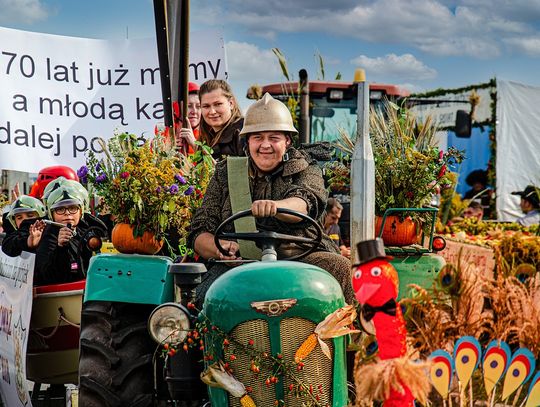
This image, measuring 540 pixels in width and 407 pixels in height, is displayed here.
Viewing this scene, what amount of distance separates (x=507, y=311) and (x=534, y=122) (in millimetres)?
17654

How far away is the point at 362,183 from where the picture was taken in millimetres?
4230

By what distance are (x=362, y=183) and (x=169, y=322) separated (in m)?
1.10

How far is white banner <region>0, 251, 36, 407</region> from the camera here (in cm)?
576

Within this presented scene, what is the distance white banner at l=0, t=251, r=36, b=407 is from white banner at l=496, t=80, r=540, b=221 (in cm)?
1534

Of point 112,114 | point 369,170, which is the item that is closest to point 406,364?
point 369,170

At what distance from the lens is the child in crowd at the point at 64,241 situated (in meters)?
6.07

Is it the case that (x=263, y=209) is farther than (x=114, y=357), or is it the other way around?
(x=114, y=357)

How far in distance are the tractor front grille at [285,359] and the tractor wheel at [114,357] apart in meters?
1.05

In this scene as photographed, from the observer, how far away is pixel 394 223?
6.07 metres

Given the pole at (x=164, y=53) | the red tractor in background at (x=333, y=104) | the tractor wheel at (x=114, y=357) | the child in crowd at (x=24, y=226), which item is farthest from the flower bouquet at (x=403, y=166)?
the red tractor in background at (x=333, y=104)

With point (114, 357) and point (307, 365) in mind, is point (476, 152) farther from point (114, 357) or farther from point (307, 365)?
point (307, 365)

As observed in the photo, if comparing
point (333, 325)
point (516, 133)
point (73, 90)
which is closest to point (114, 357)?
point (333, 325)

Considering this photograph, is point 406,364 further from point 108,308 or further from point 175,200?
point 175,200

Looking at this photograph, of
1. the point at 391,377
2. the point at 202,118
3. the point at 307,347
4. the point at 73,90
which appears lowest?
the point at 307,347
